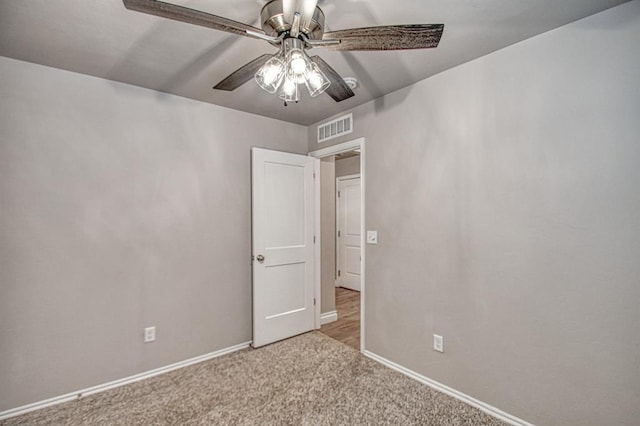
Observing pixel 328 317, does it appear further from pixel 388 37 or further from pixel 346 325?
pixel 388 37

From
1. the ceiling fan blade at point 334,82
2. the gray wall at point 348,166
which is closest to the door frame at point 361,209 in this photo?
the ceiling fan blade at point 334,82

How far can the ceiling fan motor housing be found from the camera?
4.49 feet

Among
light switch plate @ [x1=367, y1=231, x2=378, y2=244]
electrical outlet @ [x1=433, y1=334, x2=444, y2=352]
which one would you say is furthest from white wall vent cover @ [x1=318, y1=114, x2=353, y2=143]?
electrical outlet @ [x1=433, y1=334, x2=444, y2=352]

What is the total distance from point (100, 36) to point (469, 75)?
2459mm

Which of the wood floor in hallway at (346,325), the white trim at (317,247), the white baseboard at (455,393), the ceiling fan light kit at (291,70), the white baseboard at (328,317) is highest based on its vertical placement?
the ceiling fan light kit at (291,70)

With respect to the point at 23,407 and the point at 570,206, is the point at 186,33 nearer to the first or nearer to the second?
the point at 570,206

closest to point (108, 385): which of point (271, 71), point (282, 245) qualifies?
point (282, 245)

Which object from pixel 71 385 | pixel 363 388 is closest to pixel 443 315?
pixel 363 388

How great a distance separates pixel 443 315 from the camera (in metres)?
2.34

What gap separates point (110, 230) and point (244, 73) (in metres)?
1.75

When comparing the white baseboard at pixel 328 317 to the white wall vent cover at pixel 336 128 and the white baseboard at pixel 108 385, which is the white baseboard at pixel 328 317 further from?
the white wall vent cover at pixel 336 128

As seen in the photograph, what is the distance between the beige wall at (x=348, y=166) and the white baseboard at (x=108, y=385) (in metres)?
3.58

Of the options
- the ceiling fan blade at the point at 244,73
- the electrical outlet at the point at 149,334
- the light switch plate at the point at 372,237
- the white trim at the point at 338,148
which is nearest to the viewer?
the ceiling fan blade at the point at 244,73

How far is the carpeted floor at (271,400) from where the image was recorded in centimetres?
201
